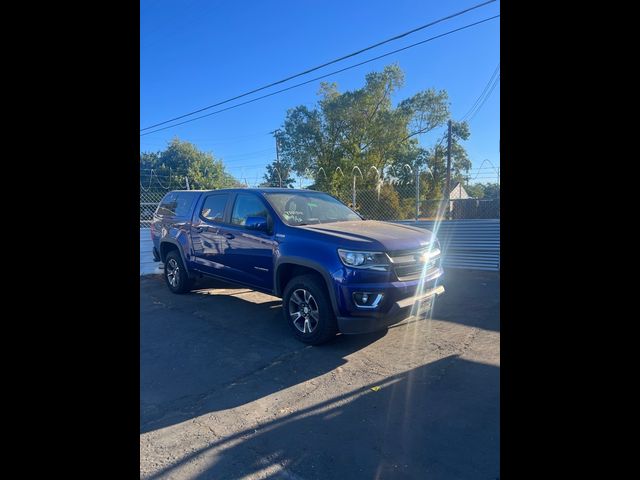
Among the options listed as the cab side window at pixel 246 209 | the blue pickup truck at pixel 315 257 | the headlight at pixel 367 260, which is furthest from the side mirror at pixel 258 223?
the headlight at pixel 367 260

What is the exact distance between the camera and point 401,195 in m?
14.6

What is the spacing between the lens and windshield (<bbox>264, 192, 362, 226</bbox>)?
16.4 feet

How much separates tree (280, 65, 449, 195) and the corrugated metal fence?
930 inches

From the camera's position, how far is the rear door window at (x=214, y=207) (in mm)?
5887

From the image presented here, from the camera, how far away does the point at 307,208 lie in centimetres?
533

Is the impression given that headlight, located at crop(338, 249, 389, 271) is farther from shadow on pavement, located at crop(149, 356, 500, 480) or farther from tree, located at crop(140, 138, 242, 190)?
tree, located at crop(140, 138, 242, 190)

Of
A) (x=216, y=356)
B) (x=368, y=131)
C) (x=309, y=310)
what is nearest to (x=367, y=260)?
(x=309, y=310)

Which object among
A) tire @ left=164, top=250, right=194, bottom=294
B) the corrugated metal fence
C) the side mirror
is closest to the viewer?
the side mirror

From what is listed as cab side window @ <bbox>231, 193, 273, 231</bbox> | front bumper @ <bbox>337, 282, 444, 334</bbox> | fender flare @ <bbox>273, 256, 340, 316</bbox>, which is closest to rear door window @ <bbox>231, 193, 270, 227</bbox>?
cab side window @ <bbox>231, 193, 273, 231</bbox>

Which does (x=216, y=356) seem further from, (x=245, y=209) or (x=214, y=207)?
(x=214, y=207)

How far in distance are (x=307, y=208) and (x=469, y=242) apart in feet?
16.9
